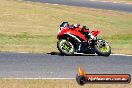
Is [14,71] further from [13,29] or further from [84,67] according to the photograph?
[13,29]

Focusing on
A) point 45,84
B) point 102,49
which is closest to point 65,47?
point 102,49

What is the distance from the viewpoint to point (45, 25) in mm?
33344

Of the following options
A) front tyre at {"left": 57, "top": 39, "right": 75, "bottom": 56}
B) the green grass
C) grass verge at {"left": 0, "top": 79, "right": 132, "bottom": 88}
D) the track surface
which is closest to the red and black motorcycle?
front tyre at {"left": 57, "top": 39, "right": 75, "bottom": 56}

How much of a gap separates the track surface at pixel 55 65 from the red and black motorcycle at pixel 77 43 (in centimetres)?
35

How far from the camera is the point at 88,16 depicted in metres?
38.5

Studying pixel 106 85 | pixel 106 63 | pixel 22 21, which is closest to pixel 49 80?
pixel 106 85

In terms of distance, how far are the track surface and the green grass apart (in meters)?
1.99

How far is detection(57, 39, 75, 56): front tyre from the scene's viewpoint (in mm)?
19016

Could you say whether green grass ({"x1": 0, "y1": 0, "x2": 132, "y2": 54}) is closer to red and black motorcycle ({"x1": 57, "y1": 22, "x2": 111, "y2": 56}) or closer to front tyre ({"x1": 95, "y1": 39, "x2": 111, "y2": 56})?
Answer: red and black motorcycle ({"x1": 57, "y1": 22, "x2": 111, "y2": 56})

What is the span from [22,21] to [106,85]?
2170cm

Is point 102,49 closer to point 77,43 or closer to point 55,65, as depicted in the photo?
point 77,43

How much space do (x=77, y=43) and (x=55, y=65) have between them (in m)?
A: 3.14

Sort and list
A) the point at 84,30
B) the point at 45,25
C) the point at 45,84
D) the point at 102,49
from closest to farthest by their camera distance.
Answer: the point at 45,84, the point at 102,49, the point at 84,30, the point at 45,25

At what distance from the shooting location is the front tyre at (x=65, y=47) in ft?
62.4
